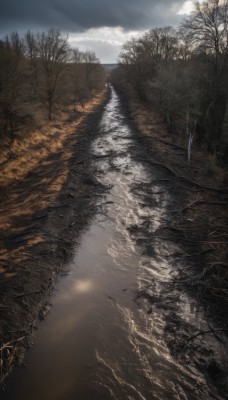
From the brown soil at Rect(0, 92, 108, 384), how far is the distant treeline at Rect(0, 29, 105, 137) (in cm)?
222

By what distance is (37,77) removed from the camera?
104ft

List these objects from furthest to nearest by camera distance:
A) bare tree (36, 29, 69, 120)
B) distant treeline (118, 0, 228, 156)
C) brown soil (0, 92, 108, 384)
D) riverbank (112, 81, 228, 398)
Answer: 1. bare tree (36, 29, 69, 120)
2. distant treeline (118, 0, 228, 156)
3. brown soil (0, 92, 108, 384)
4. riverbank (112, 81, 228, 398)

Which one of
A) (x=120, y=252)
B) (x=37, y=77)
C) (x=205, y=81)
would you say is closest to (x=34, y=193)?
(x=120, y=252)

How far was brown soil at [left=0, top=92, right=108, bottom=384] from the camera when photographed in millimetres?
7164

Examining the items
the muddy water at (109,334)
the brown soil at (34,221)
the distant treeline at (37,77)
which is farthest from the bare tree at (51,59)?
the muddy water at (109,334)

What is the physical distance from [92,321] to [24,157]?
12.8 m

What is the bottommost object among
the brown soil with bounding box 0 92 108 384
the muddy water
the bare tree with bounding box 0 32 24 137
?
the muddy water

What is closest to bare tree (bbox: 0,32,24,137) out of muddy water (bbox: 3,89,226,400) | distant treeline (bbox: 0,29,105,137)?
distant treeline (bbox: 0,29,105,137)

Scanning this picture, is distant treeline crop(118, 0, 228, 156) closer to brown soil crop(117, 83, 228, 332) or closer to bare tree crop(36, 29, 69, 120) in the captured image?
brown soil crop(117, 83, 228, 332)

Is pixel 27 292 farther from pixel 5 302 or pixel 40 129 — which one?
pixel 40 129

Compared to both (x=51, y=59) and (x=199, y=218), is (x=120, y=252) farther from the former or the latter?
(x=51, y=59)

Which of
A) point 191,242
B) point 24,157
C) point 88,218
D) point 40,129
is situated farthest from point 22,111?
point 191,242

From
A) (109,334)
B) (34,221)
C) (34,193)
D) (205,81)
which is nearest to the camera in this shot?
(109,334)

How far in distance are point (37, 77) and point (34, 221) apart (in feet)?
82.9
